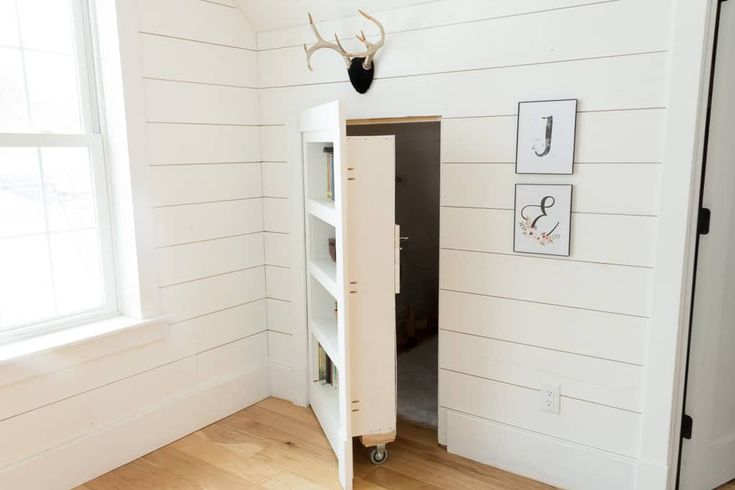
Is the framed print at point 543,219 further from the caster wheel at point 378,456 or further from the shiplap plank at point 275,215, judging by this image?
the shiplap plank at point 275,215

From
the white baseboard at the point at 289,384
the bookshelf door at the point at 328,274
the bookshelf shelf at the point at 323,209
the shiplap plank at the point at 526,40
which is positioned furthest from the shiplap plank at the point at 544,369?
the shiplap plank at the point at 526,40

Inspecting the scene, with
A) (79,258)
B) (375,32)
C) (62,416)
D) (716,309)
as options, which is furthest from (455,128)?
(62,416)

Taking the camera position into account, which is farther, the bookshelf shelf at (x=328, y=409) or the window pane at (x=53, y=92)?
the bookshelf shelf at (x=328, y=409)

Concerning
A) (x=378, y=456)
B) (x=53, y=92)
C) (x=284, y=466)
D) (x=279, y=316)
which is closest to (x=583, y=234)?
(x=378, y=456)

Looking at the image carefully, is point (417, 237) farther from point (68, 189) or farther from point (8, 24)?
point (8, 24)

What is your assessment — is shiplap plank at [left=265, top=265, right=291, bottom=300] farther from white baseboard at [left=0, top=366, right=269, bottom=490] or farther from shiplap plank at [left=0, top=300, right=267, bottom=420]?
white baseboard at [left=0, top=366, right=269, bottom=490]

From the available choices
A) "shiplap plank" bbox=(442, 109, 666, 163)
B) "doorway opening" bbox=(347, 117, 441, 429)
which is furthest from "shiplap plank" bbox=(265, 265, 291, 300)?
"shiplap plank" bbox=(442, 109, 666, 163)

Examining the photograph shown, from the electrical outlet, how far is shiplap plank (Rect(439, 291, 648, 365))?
18 cm

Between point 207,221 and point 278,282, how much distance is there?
1.93 feet

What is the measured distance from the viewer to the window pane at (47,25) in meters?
2.44

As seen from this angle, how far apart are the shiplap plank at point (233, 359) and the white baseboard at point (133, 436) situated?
0.04 m

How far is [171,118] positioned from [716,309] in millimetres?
2631

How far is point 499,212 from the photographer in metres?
2.56

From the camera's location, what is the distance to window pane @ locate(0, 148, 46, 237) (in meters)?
2.41
